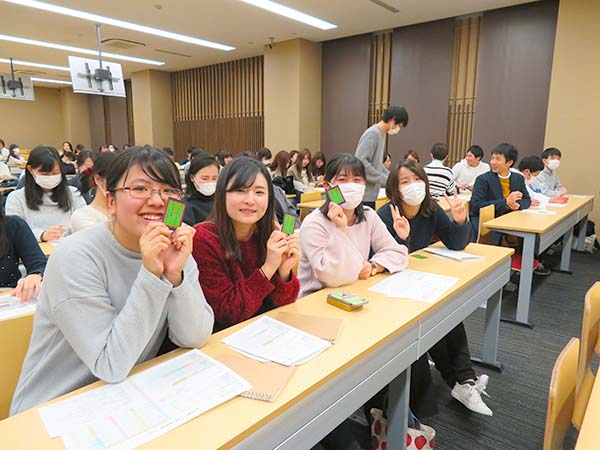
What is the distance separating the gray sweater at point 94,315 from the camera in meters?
1.03

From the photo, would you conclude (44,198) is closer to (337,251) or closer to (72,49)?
(337,251)

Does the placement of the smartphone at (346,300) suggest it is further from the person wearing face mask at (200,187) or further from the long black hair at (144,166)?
the person wearing face mask at (200,187)

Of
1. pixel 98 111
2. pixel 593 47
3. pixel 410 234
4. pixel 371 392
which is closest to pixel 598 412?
pixel 371 392

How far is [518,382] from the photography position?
2.47m

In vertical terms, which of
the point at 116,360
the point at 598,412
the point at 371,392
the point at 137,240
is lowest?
the point at 371,392

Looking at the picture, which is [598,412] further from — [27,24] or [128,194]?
[27,24]

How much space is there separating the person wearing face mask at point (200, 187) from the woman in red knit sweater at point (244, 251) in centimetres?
115

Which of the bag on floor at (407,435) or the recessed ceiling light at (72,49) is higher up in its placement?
the recessed ceiling light at (72,49)

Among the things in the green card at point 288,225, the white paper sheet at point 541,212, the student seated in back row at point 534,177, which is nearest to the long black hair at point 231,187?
the green card at point 288,225

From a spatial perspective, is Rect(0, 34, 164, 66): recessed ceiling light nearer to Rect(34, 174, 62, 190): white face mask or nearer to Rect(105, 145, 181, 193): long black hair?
Rect(34, 174, 62, 190): white face mask

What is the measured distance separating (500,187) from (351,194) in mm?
2775

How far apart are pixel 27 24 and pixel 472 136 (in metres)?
7.48

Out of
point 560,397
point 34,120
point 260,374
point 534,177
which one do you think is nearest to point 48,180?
point 260,374

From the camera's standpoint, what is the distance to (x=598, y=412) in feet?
3.38
